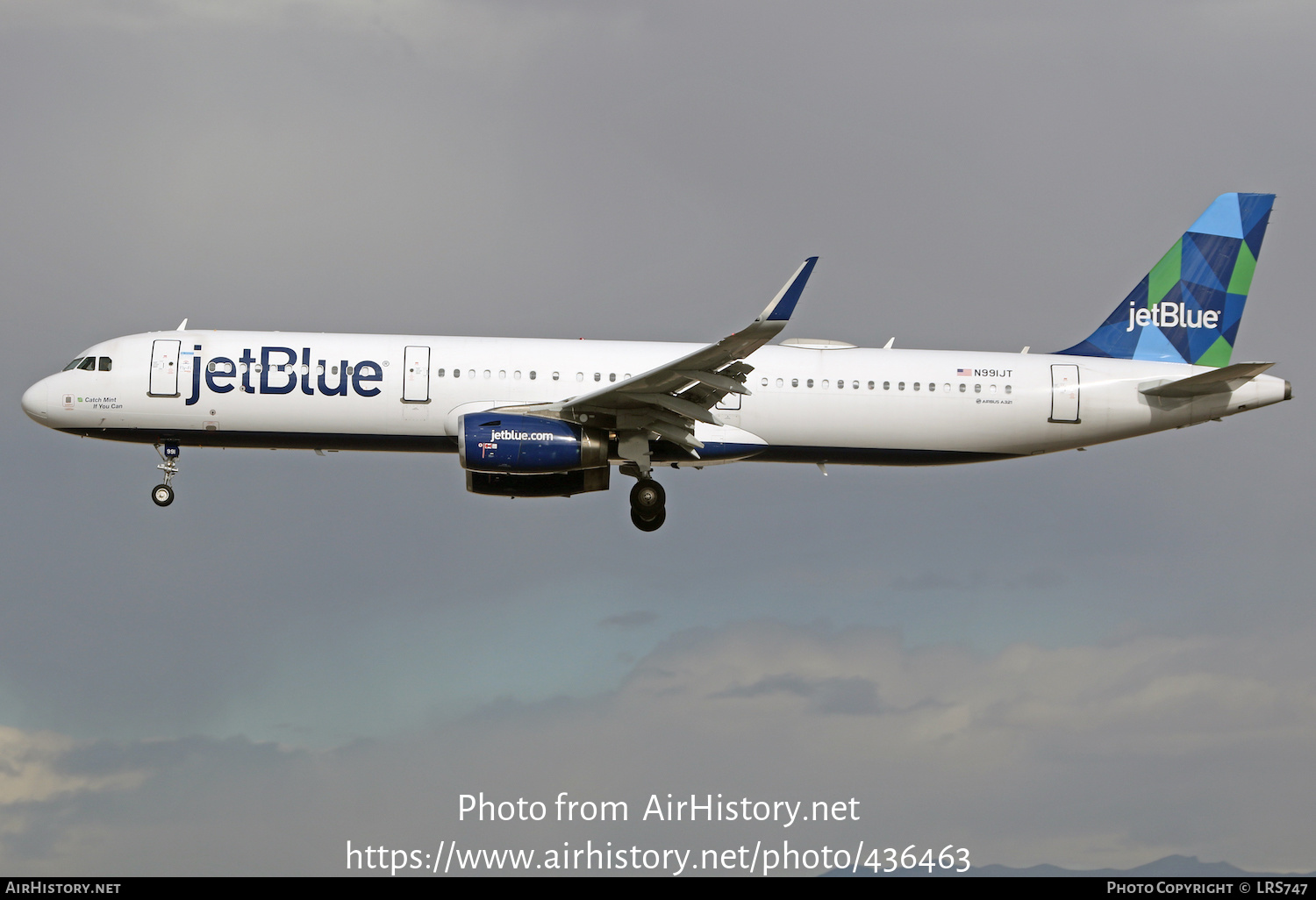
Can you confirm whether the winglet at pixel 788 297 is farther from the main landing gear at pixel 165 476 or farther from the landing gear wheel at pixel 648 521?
the main landing gear at pixel 165 476

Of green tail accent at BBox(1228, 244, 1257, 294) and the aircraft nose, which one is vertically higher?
green tail accent at BBox(1228, 244, 1257, 294)

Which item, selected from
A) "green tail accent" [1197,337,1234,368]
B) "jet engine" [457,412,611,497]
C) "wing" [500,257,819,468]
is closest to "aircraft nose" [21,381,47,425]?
"jet engine" [457,412,611,497]

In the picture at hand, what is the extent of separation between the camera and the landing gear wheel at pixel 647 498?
31.9 metres

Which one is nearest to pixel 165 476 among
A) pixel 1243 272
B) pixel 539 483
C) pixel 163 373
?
pixel 163 373

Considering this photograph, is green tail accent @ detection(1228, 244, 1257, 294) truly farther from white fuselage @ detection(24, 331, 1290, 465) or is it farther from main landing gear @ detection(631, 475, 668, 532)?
main landing gear @ detection(631, 475, 668, 532)

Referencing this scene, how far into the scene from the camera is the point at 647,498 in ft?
104

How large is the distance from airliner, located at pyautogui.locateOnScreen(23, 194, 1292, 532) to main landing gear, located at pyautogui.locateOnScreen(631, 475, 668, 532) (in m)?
0.04

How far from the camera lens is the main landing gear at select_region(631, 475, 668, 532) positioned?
3189 centimetres

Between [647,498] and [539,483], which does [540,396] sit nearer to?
[539,483]

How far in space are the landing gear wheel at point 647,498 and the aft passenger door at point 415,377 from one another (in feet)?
16.3

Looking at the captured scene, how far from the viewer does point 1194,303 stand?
116 ft

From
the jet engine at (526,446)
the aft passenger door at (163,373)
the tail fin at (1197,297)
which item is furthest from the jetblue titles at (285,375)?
the tail fin at (1197,297)

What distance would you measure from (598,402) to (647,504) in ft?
9.68

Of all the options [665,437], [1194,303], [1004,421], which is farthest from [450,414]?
[1194,303]
